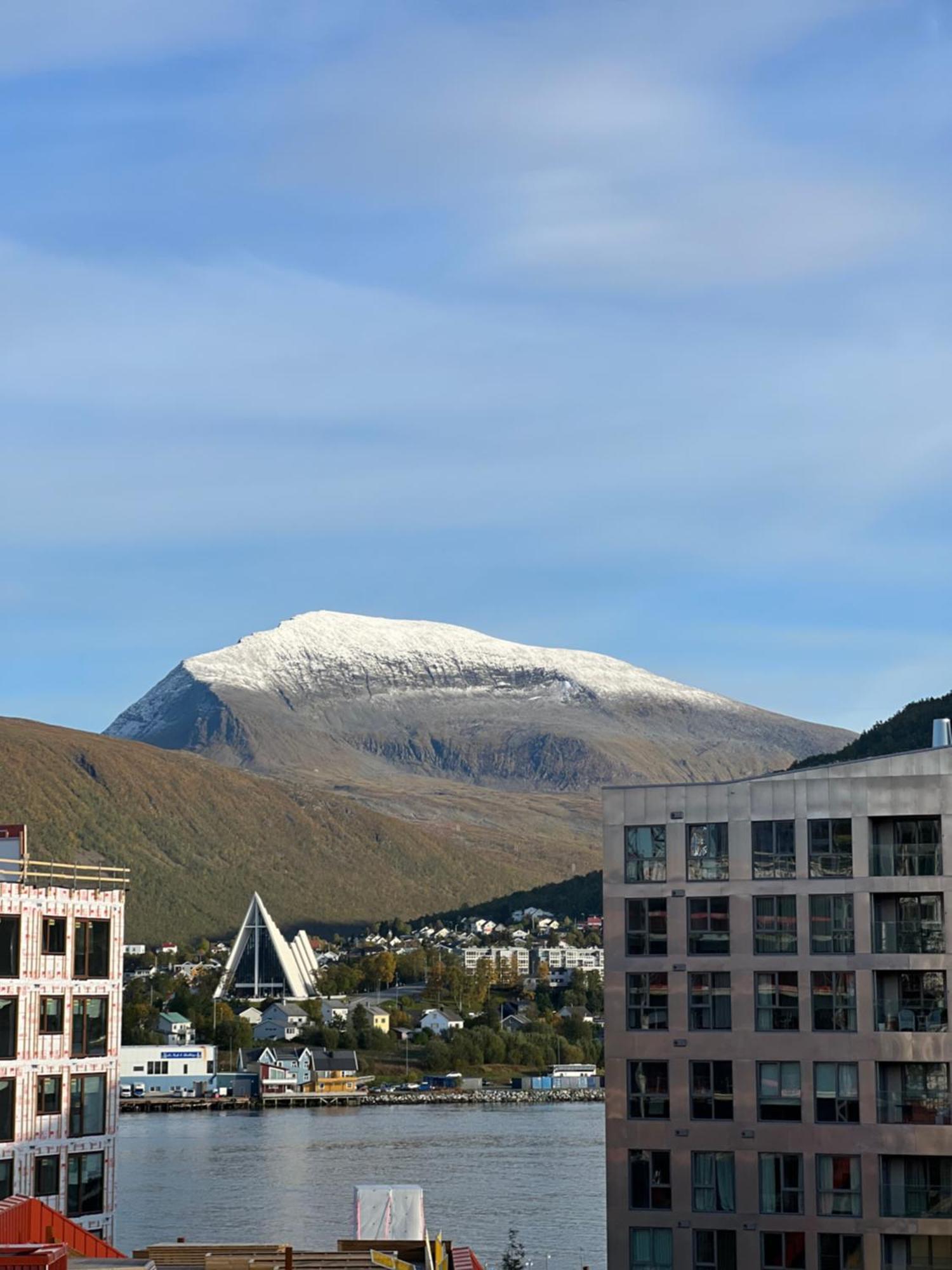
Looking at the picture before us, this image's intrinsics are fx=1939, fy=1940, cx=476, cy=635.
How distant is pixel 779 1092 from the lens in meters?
47.4

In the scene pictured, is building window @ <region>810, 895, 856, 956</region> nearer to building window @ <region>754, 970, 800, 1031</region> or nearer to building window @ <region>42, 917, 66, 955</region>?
building window @ <region>754, 970, 800, 1031</region>

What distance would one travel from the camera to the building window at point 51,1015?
45000 mm

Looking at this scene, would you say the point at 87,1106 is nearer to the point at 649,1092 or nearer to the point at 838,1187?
the point at 649,1092

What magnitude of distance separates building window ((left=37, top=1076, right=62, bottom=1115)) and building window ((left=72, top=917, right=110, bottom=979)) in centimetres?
256

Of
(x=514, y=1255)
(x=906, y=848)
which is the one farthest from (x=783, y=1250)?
(x=514, y=1255)

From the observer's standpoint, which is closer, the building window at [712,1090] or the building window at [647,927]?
the building window at [712,1090]

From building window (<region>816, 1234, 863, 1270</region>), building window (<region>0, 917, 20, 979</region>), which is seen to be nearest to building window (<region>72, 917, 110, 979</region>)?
building window (<region>0, 917, 20, 979</region>)

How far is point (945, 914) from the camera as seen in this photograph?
46.8 meters

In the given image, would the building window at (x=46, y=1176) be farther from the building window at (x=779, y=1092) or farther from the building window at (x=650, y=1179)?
the building window at (x=779, y=1092)

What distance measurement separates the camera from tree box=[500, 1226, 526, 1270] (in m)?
50.9

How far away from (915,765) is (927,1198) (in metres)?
10.5

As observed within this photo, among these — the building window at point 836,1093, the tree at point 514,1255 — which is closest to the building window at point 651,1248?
the tree at point 514,1255

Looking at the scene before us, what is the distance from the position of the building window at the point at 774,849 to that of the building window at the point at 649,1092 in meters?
5.52

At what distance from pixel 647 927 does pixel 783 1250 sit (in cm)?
847
